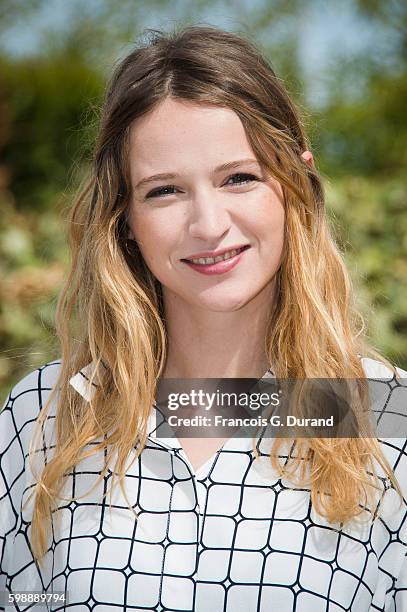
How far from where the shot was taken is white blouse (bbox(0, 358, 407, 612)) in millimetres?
1683

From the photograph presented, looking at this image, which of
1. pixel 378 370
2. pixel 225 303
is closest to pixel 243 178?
pixel 225 303

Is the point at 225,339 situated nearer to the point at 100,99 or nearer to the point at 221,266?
the point at 221,266

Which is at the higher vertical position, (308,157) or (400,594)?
(308,157)

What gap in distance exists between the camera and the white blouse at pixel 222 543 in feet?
5.52

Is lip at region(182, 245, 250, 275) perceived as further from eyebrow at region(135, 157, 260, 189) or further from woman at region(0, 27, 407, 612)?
eyebrow at region(135, 157, 260, 189)

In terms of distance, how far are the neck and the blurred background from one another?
1.23 metres

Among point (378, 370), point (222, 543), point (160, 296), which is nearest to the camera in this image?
point (222, 543)

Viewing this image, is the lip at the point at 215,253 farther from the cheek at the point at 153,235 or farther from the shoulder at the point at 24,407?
the shoulder at the point at 24,407

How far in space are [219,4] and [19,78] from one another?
122cm

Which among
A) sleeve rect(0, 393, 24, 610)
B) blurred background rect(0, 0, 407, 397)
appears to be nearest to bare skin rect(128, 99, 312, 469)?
Result: sleeve rect(0, 393, 24, 610)

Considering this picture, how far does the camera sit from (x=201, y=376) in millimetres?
1963

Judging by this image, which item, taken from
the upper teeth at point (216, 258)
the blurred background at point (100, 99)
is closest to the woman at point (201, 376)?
the upper teeth at point (216, 258)

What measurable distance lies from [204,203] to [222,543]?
0.69 m

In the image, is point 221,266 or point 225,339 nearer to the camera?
point 221,266
